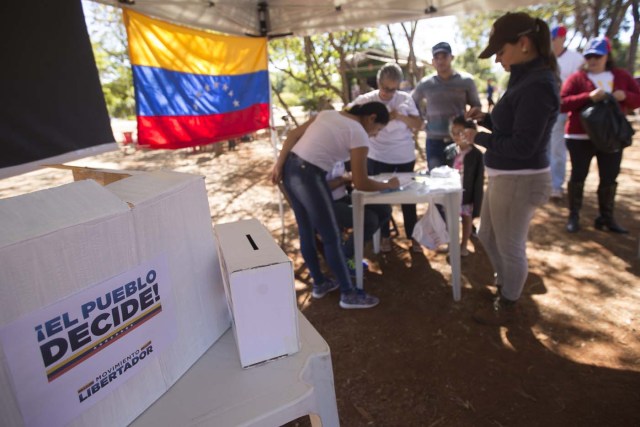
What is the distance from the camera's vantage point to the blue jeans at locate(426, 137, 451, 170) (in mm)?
3389

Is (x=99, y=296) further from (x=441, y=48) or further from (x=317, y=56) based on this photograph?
(x=317, y=56)

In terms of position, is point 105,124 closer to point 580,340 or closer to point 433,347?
point 433,347

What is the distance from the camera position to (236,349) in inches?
42.1

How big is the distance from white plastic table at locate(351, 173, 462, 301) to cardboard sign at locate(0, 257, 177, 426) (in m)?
1.85

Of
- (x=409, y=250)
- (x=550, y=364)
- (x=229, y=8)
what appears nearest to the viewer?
(x=550, y=364)

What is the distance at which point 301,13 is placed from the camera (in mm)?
3525

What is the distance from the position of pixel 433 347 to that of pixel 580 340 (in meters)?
0.82

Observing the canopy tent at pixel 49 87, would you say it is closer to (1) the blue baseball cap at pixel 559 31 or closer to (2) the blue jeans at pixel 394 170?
(2) the blue jeans at pixel 394 170

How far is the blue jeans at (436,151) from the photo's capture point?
133 inches

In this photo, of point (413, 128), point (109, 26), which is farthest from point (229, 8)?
point (109, 26)

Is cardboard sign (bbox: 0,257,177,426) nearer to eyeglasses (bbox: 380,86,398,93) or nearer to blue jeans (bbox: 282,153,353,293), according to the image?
blue jeans (bbox: 282,153,353,293)

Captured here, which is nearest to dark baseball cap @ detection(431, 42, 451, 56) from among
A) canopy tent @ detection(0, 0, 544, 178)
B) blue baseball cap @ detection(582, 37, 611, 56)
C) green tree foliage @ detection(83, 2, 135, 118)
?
blue baseball cap @ detection(582, 37, 611, 56)

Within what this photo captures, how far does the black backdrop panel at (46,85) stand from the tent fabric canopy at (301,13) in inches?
36.8

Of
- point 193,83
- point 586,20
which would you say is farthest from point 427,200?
point 586,20
